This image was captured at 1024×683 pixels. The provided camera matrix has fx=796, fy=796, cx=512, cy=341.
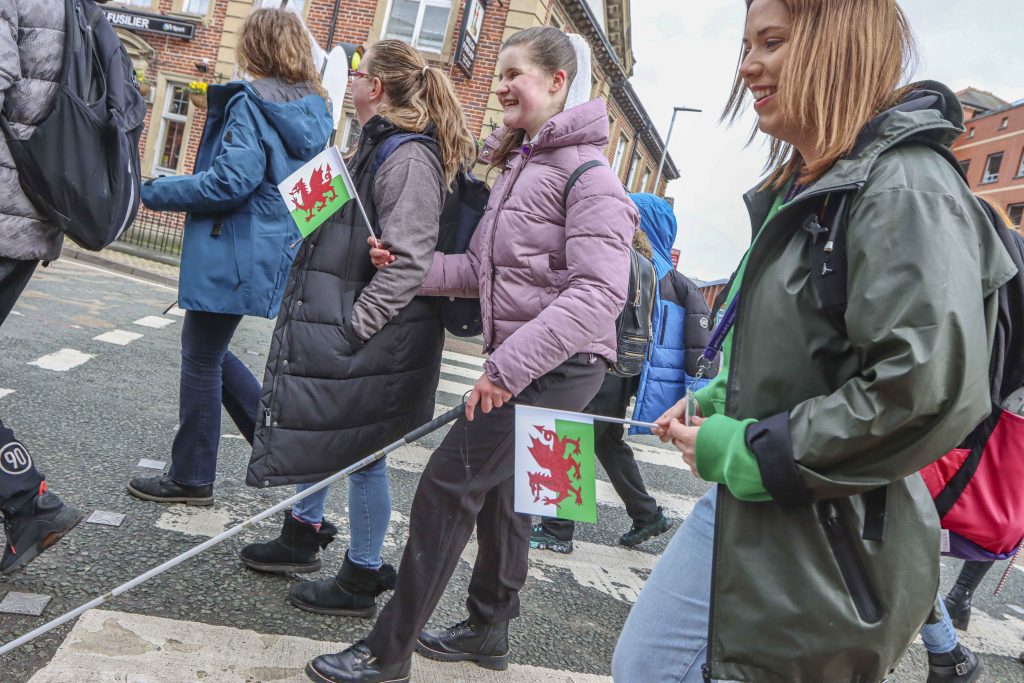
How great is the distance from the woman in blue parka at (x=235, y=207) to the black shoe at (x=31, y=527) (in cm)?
78

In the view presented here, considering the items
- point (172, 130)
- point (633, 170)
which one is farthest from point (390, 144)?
point (633, 170)

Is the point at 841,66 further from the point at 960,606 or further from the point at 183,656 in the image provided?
the point at 960,606

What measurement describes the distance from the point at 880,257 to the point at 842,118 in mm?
303

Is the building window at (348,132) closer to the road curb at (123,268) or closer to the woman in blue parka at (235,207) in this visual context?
the road curb at (123,268)

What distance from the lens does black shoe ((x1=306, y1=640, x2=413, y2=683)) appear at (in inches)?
91.4

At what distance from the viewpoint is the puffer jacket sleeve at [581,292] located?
218 centimetres

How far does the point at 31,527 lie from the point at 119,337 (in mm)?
4985

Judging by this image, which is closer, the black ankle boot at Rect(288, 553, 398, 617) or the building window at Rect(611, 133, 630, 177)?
the black ankle boot at Rect(288, 553, 398, 617)

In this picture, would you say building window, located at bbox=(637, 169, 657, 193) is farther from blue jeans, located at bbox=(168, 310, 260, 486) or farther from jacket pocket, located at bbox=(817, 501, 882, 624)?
jacket pocket, located at bbox=(817, 501, 882, 624)

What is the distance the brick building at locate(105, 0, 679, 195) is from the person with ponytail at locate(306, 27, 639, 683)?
15462 millimetres

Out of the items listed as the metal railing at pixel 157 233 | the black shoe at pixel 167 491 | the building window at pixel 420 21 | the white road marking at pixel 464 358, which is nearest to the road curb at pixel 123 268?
the metal railing at pixel 157 233

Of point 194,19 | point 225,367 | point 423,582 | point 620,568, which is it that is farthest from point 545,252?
point 194,19

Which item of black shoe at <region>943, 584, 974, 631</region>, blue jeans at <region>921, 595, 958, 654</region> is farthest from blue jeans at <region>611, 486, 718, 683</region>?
black shoe at <region>943, 584, 974, 631</region>

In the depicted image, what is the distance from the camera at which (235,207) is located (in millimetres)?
3246
